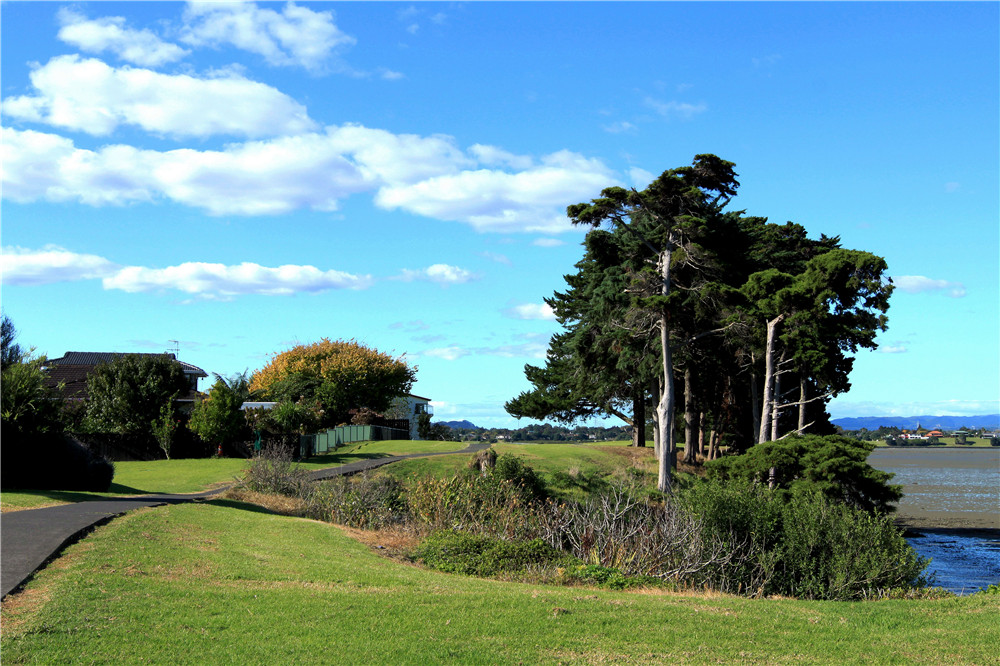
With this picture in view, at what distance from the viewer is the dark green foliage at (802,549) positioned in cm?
1686

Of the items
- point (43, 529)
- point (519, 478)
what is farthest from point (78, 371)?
point (43, 529)

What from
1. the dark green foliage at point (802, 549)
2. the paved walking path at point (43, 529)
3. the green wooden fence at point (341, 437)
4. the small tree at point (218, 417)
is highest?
the small tree at point (218, 417)

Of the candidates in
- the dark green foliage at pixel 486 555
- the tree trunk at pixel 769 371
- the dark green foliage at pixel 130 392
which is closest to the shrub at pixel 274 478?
the dark green foliage at pixel 486 555

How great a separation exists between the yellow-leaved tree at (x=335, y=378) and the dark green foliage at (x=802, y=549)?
4056 cm

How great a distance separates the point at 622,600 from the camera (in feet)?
37.9

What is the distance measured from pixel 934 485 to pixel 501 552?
57022 millimetres

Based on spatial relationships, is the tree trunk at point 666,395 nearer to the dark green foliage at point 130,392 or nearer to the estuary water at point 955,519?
the estuary water at point 955,519

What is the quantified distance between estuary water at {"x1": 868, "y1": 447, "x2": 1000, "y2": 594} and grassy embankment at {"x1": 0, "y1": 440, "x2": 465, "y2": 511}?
71.4 ft

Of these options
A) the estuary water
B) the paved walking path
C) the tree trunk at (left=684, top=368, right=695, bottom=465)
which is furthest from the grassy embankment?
the estuary water

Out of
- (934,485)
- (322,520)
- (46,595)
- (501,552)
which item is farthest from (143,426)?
(934,485)

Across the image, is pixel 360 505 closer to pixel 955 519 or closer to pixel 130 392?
pixel 130 392

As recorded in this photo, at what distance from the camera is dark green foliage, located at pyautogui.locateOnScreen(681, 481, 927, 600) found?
1686 cm

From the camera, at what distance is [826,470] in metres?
28.1

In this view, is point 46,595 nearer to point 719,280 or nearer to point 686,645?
point 686,645
